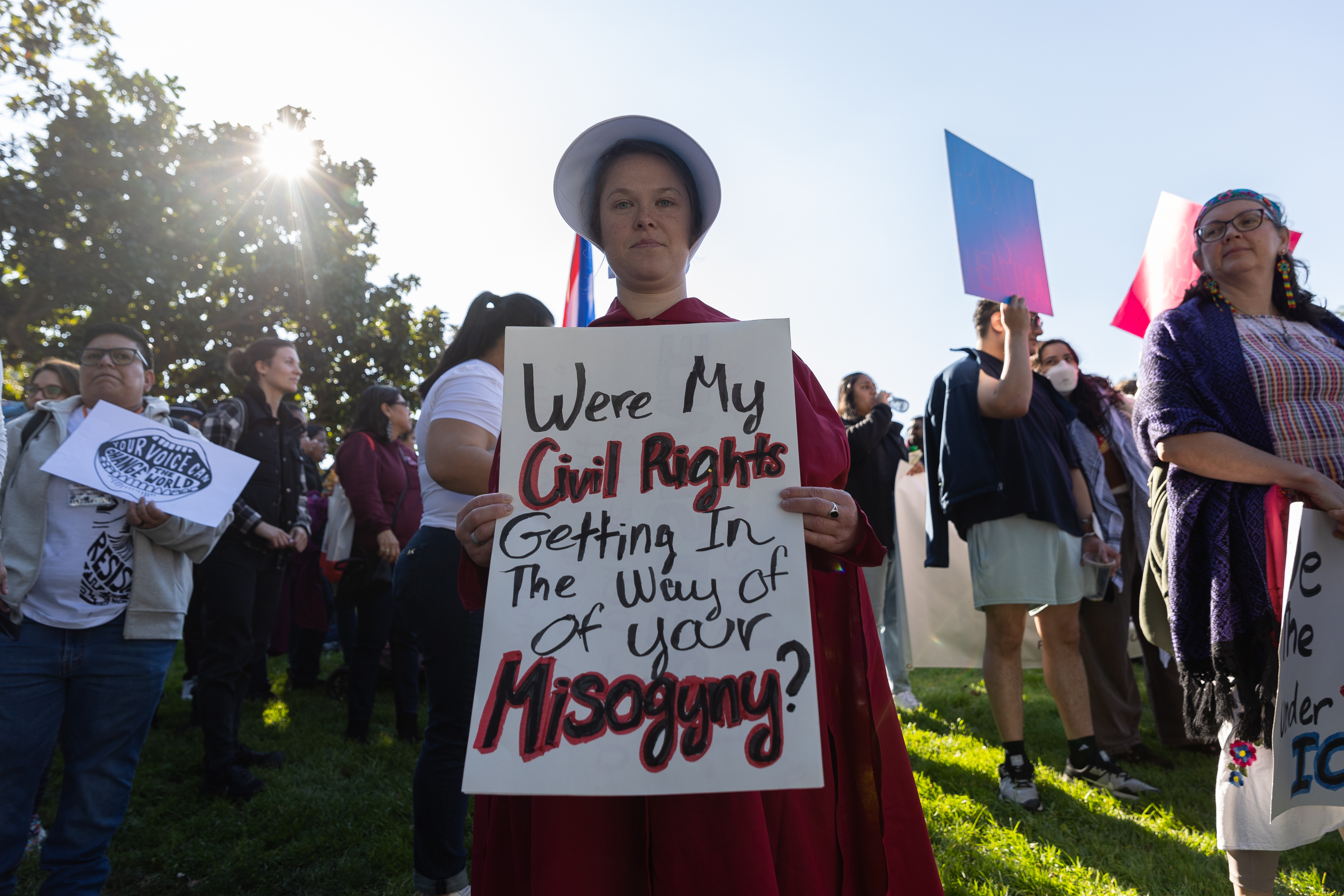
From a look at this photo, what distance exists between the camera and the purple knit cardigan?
6.52ft

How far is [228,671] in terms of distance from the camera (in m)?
3.84

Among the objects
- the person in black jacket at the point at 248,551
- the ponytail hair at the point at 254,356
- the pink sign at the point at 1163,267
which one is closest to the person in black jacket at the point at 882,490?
the pink sign at the point at 1163,267

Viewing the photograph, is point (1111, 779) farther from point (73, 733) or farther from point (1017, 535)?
point (73, 733)

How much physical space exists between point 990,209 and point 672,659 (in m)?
2.68

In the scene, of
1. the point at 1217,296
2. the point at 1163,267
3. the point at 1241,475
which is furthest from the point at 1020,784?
the point at 1163,267

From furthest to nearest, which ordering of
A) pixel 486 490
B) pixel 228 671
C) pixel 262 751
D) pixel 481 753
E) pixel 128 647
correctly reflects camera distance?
pixel 262 751, pixel 228 671, pixel 128 647, pixel 486 490, pixel 481 753

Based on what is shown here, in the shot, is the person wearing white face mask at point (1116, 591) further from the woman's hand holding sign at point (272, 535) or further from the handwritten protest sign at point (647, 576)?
the woman's hand holding sign at point (272, 535)

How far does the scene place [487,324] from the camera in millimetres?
2764

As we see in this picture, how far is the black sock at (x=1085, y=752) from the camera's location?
3479mm

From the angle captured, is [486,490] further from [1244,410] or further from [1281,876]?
[1281,876]

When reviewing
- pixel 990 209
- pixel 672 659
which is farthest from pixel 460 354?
pixel 990 209

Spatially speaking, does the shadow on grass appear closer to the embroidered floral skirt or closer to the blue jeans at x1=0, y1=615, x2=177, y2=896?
the blue jeans at x1=0, y1=615, x2=177, y2=896

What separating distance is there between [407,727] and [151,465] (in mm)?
2672

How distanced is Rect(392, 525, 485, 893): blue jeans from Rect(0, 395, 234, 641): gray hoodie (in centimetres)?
80
